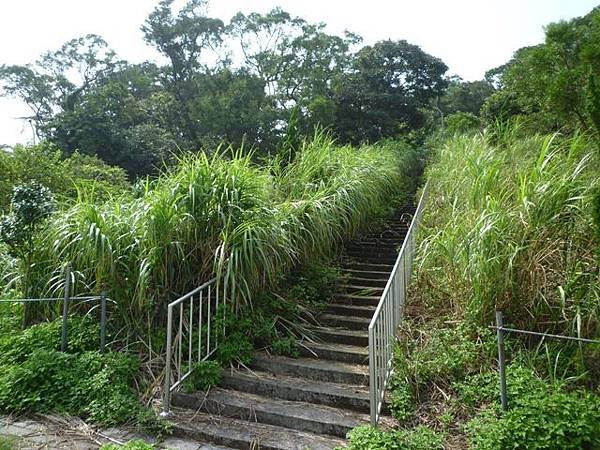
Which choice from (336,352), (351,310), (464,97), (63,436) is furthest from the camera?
(464,97)

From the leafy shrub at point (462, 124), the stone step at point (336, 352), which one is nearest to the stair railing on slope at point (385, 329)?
the stone step at point (336, 352)

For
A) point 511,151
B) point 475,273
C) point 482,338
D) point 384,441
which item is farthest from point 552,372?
point 511,151

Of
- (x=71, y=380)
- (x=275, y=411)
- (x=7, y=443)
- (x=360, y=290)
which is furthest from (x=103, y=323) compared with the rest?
(x=360, y=290)

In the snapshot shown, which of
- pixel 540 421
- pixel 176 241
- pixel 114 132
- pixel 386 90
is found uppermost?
pixel 386 90

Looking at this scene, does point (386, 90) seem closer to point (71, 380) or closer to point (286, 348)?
point (286, 348)

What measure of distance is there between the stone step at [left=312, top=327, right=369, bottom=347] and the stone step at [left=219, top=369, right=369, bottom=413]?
68 cm

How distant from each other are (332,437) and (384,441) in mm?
560

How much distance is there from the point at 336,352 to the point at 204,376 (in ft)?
4.08

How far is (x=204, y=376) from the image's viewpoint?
3795 millimetres

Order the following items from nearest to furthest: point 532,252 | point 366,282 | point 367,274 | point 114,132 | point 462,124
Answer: point 532,252 → point 366,282 → point 367,274 → point 462,124 → point 114,132

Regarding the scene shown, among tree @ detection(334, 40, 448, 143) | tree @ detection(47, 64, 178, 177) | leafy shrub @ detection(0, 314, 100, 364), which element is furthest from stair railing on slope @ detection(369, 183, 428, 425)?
tree @ detection(47, 64, 178, 177)

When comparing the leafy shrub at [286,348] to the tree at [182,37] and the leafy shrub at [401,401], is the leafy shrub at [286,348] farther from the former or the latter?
the tree at [182,37]

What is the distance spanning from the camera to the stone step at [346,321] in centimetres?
466

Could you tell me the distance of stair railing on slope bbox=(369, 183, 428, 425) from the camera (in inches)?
124
